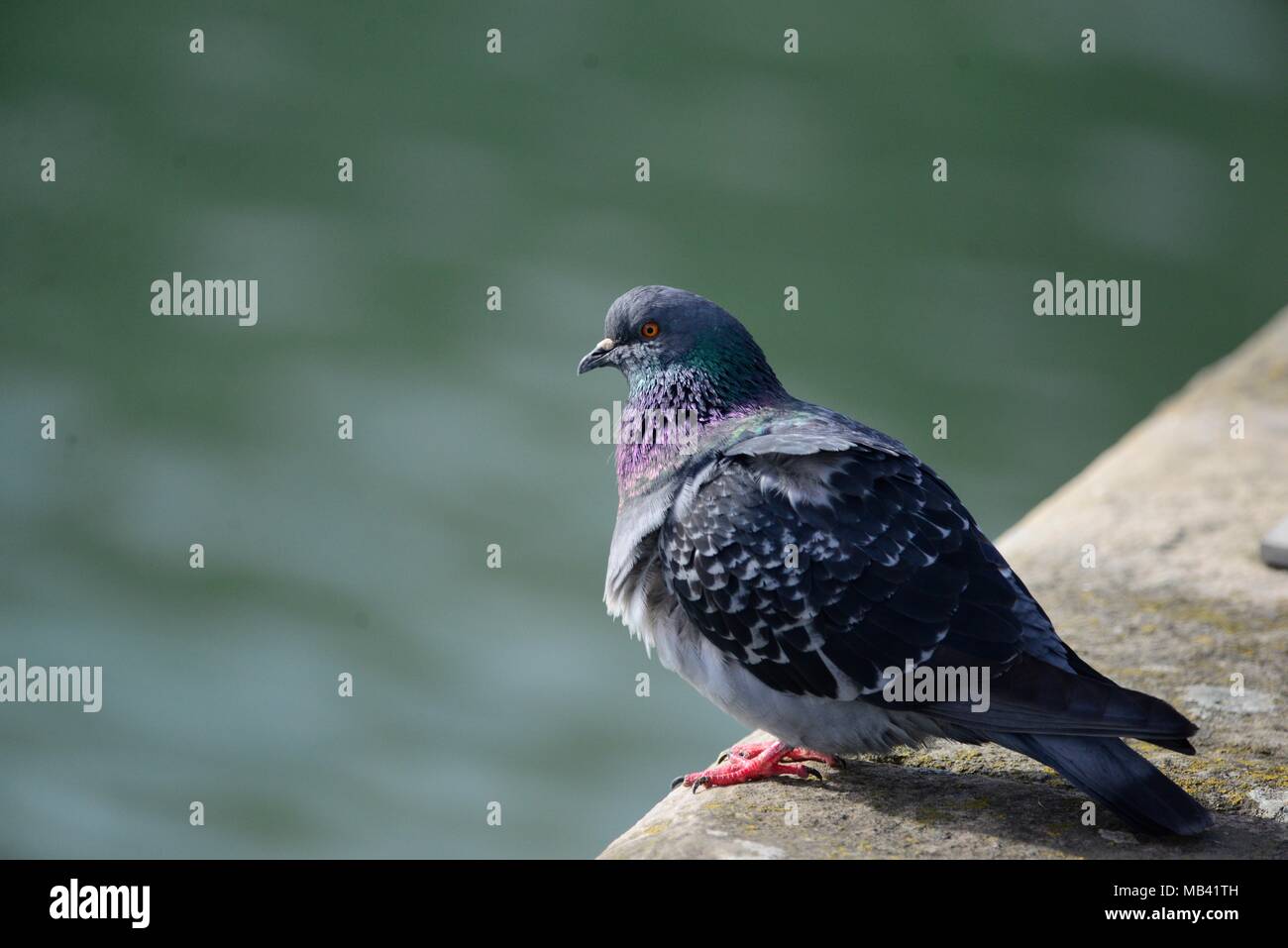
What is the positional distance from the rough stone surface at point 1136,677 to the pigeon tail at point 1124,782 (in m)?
0.08

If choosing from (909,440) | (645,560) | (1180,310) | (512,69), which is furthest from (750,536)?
(512,69)

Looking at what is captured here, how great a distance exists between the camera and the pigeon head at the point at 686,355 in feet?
14.7

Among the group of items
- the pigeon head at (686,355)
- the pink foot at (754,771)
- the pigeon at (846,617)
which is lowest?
the pink foot at (754,771)

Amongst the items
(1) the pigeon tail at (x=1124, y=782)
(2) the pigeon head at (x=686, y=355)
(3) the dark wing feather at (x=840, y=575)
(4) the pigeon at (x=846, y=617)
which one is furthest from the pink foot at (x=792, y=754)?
(2) the pigeon head at (x=686, y=355)

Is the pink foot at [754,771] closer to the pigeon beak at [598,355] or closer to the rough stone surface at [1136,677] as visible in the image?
the rough stone surface at [1136,677]

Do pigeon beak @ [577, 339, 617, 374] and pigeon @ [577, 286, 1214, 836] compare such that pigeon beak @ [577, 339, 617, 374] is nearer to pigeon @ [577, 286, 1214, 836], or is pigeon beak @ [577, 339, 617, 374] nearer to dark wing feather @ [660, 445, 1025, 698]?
pigeon @ [577, 286, 1214, 836]

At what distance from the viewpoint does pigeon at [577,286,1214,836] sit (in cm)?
344

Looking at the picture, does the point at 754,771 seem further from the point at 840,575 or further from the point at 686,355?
the point at 686,355

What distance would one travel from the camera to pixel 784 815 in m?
3.65

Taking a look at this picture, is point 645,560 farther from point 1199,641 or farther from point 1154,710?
point 1199,641

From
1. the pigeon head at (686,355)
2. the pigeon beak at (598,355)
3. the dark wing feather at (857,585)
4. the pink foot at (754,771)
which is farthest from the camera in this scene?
the pigeon beak at (598,355)

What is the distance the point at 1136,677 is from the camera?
14.1 feet

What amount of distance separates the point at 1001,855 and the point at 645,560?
1322 millimetres

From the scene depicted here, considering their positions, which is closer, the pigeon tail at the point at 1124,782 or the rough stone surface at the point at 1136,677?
the pigeon tail at the point at 1124,782
